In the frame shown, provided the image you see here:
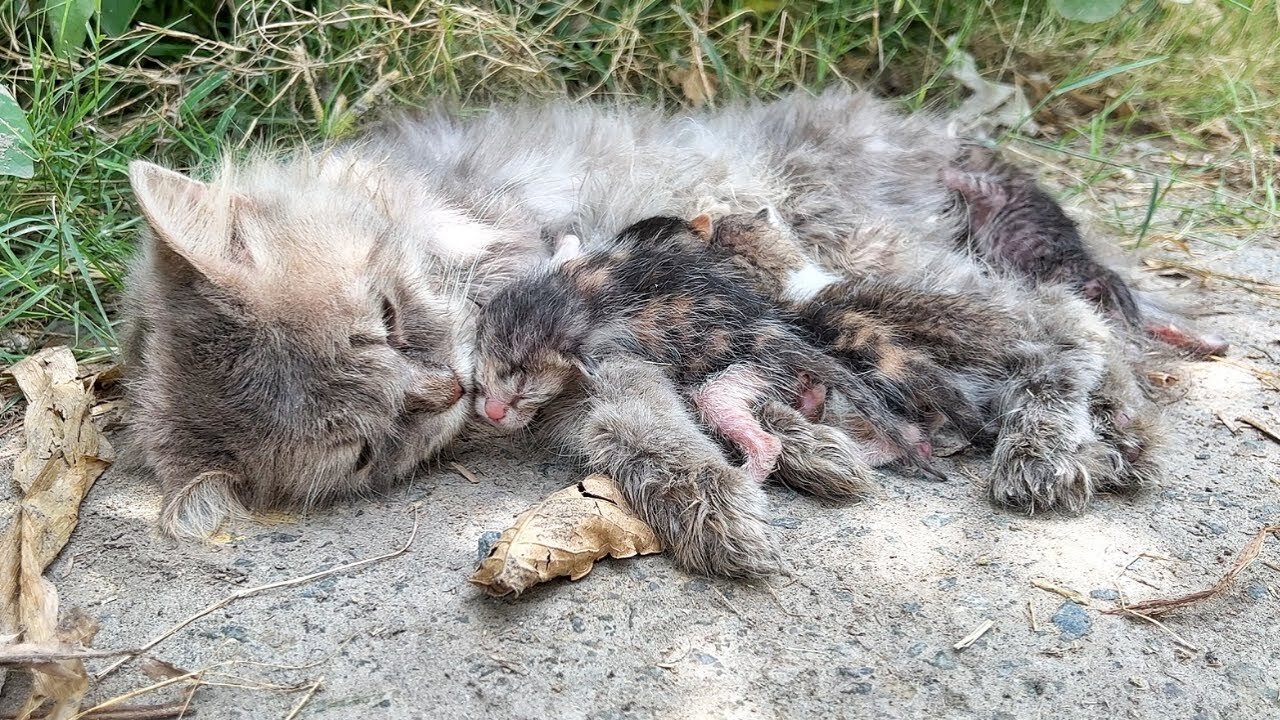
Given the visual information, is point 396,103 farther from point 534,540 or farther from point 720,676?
point 720,676

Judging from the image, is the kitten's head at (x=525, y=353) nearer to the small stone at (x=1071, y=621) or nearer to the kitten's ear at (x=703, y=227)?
the kitten's ear at (x=703, y=227)

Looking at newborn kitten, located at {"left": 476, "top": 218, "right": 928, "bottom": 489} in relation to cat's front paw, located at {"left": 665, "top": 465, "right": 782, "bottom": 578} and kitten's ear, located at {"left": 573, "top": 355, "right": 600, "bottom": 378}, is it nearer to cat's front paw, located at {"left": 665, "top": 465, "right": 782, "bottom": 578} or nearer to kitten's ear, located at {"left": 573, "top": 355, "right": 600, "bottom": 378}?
kitten's ear, located at {"left": 573, "top": 355, "right": 600, "bottom": 378}

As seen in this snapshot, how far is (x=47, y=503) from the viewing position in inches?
97.3

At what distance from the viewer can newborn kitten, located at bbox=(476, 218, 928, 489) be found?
2.71 metres

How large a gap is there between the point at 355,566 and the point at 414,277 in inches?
33.0

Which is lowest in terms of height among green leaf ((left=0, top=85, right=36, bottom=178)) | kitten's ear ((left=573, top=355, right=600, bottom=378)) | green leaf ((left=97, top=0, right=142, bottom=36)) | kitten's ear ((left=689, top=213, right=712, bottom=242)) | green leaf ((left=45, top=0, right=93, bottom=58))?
kitten's ear ((left=573, top=355, right=600, bottom=378))

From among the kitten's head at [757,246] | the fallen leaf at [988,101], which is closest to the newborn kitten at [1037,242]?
the kitten's head at [757,246]

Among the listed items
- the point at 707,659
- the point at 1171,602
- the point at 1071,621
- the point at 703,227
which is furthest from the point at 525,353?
the point at 1171,602

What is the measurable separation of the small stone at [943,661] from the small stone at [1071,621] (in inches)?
10.3

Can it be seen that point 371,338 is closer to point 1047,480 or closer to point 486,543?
point 486,543

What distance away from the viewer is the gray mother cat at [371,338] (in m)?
2.40

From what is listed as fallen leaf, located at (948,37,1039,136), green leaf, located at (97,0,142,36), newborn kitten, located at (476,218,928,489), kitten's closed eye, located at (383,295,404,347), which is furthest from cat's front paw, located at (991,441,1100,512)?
green leaf, located at (97,0,142,36)

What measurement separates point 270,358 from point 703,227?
4.55 ft

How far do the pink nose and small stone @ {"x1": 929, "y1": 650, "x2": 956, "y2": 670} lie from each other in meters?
1.29
